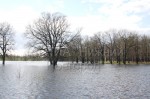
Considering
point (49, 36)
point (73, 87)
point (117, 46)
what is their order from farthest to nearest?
point (117, 46), point (49, 36), point (73, 87)

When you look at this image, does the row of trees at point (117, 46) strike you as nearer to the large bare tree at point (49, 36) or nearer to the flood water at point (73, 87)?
the large bare tree at point (49, 36)

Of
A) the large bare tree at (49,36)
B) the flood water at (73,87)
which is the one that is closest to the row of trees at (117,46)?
the large bare tree at (49,36)

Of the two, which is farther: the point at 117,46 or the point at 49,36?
the point at 117,46

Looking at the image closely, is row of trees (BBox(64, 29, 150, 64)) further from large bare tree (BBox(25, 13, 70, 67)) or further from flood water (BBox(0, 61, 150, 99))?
flood water (BBox(0, 61, 150, 99))

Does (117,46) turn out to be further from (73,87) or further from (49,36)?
(73,87)

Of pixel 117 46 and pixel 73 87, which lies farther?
pixel 117 46

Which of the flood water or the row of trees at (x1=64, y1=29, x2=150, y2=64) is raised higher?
the row of trees at (x1=64, y1=29, x2=150, y2=64)

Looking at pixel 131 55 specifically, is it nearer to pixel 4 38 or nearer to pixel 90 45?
pixel 90 45

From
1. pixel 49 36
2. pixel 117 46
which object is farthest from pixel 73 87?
pixel 117 46

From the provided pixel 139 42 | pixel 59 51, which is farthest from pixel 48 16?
pixel 139 42

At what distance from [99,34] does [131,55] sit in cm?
1694

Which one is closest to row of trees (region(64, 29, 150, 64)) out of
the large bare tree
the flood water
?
the large bare tree

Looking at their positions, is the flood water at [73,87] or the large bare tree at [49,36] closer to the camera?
the flood water at [73,87]

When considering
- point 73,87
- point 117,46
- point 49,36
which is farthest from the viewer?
point 117,46
